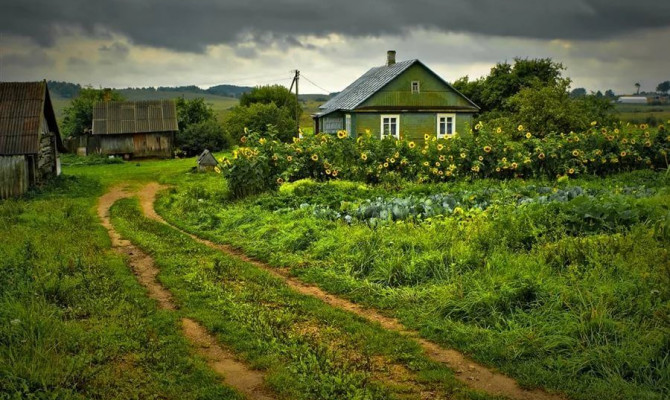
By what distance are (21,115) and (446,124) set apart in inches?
938

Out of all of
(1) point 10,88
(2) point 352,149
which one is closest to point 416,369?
(2) point 352,149

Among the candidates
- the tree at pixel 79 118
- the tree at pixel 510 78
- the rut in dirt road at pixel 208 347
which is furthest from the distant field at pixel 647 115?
the tree at pixel 79 118

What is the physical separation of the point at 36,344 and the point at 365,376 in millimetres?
3568

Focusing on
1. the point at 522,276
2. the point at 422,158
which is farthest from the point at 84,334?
the point at 422,158

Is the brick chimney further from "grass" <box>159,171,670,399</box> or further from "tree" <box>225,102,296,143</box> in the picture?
"grass" <box>159,171,670,399</box>

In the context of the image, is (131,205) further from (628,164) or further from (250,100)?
(250,100)

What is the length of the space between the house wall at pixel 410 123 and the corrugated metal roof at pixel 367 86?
1.04m

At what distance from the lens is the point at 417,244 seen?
32.3 ft

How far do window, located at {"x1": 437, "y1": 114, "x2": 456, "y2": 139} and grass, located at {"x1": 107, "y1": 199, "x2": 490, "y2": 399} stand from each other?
27827 mm

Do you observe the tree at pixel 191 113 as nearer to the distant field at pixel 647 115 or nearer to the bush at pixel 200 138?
the bush at pixel 200 138

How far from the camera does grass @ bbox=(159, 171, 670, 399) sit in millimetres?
6031

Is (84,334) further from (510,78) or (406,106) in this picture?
(510,78)

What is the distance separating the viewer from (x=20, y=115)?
910 inches

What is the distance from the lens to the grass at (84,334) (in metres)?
5.59
